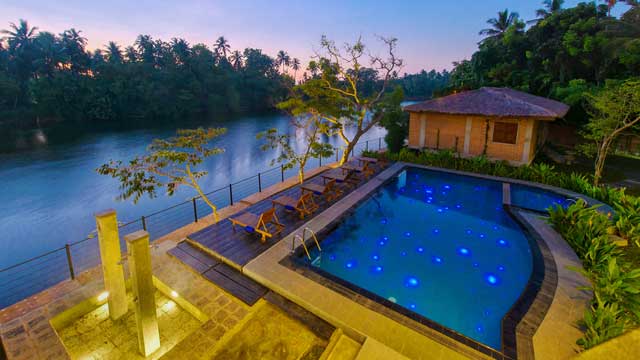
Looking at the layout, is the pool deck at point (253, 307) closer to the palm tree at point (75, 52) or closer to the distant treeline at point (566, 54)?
the distant treeline at point (566, 54)

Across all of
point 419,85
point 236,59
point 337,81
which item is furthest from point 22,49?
point 419,85

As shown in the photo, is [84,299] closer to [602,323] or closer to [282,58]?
[602,323]

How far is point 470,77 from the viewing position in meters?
27.1

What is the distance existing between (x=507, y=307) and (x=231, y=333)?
462 cm

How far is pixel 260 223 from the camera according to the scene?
7.01 meters

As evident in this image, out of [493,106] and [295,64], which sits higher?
[295,64]

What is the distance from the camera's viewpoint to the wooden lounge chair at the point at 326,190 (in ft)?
30.7

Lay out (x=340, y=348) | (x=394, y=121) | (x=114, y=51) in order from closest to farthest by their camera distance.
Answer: (x=340, y=348) → (x=394, y=121) → (x=114, y=51)

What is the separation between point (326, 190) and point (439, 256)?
413cm

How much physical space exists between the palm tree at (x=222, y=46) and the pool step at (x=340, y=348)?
6974 cm

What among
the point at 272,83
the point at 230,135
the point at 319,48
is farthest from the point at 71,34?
the point at 319,48

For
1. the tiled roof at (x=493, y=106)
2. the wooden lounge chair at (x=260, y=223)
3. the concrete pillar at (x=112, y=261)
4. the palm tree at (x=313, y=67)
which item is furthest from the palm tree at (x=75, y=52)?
the concrete pillar at (x=112, y=261)

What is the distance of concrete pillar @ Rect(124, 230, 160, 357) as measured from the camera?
4066 millimetres

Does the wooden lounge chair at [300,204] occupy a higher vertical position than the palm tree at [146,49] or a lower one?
lower
